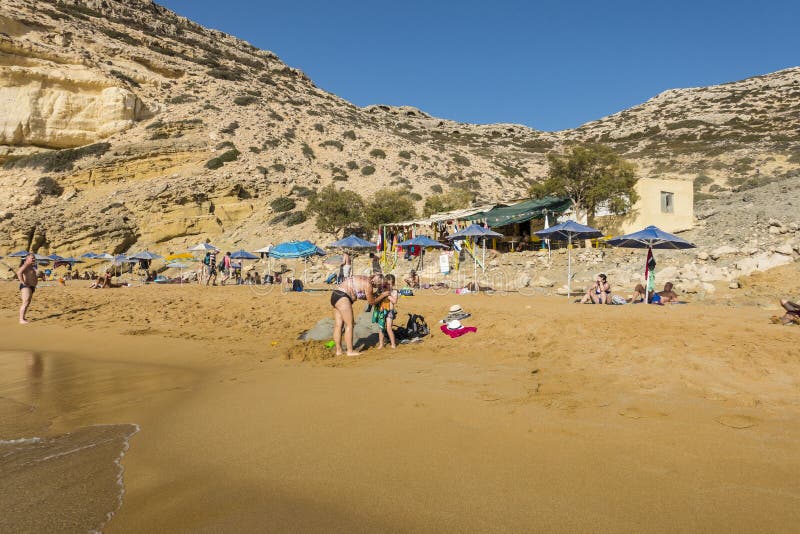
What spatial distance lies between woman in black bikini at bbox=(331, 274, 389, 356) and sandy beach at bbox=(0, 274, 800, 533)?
357 mm

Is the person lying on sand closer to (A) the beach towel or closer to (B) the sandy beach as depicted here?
(B) the sandy beach

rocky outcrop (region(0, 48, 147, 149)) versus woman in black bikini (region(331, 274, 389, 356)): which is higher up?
rocky outcrop (region(0, 48, 147, 149))

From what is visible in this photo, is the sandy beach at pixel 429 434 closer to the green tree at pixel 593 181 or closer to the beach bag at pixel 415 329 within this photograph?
the beach bag at pixel 415 329

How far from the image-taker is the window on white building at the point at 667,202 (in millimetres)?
22828

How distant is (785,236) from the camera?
56.9 ft

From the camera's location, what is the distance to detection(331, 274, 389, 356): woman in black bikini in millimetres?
6652

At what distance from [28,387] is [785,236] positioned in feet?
75.0

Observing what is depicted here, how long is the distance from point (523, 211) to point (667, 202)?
7.17 m

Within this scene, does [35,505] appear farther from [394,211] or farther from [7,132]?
[7,132]

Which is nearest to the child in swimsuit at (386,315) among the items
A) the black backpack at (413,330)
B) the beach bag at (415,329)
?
the black backpack at (413,330)

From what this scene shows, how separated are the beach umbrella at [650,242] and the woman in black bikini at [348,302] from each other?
7486 mm

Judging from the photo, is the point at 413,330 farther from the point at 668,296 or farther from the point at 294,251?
the point at 294,251

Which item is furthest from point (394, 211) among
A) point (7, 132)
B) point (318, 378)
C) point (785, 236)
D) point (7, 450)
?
point (7, 132)

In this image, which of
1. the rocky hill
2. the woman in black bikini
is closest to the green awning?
the rocky hill
